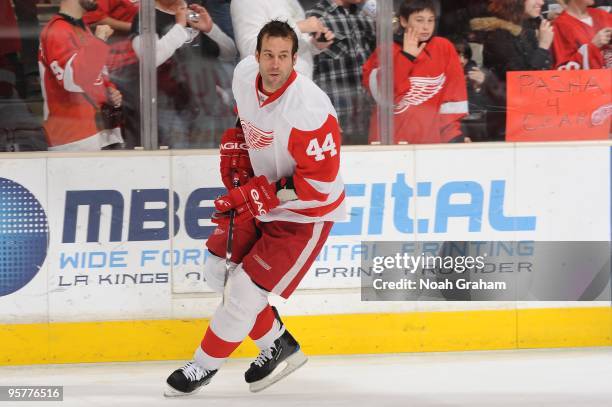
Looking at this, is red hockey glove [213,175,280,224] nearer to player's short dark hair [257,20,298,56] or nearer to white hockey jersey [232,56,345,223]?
white hockey jersey [232,56,345,223]

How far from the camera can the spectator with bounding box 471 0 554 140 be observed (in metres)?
4.61

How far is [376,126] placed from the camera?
458 cm

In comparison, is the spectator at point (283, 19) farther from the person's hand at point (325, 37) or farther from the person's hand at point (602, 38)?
the person's hand at point (602, 38)

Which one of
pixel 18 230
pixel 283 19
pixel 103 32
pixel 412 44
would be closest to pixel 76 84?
pixel 103 32

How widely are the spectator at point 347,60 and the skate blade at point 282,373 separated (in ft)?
3.95

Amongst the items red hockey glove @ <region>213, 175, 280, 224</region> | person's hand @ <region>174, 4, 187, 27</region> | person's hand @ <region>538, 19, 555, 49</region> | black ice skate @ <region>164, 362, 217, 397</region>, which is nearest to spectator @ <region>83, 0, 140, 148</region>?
person's hand @ <region>174, 4, 187, 27</region>

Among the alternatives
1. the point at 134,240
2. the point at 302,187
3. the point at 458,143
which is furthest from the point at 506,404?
the point at 134,240

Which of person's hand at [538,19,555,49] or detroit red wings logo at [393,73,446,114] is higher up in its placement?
person's hand at [538,19,555,49]

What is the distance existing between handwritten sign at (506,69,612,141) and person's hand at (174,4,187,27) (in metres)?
1.45

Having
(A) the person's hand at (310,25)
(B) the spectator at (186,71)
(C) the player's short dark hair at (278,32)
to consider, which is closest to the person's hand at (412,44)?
(A) the person's hand at (310,25)

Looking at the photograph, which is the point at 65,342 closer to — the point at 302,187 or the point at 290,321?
the point at 290,321

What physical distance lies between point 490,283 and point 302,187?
144 cm

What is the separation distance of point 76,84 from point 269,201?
4.54 feet

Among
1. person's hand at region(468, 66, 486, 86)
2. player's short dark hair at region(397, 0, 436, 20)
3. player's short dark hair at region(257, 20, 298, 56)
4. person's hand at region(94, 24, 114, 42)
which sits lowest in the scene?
person's hand at region(468, 66, 486, 86)
